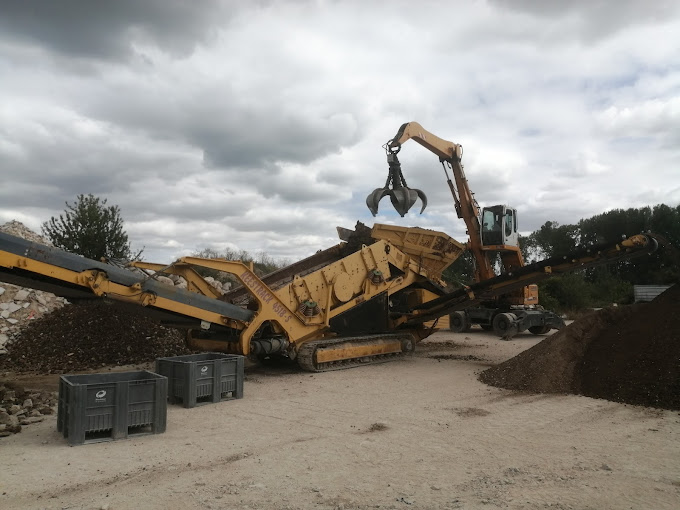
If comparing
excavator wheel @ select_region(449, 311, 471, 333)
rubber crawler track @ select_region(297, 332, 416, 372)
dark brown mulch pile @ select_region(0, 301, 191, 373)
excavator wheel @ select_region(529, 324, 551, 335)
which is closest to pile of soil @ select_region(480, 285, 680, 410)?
rubber crawler track @ select_region(297, 332, 416, 372)

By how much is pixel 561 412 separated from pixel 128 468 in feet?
16.6

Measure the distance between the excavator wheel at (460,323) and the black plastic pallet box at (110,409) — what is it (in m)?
13.6

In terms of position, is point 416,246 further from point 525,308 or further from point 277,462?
point 277,462

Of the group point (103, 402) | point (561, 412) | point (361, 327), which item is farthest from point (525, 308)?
point (103, 402)

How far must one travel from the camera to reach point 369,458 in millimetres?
4684

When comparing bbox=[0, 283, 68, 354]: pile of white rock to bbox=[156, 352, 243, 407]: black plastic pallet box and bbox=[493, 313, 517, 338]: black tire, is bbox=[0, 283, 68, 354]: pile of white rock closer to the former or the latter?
bbox=[156, 352, 243, 407]: black plastic pallet box

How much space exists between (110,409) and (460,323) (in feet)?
47.3

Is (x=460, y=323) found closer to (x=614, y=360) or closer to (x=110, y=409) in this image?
(x=614, y=360)

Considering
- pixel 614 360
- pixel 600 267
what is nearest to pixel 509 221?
pixel 614 360

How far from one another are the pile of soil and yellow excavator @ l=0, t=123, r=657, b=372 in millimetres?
1117

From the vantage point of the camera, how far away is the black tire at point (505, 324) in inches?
616

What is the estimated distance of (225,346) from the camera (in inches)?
360

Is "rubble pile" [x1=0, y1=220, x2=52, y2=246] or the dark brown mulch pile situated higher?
"rubble pile" [x1=0, y1=220, x2=52, y2=246]

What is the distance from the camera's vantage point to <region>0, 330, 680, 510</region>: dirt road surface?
3.76 metres
